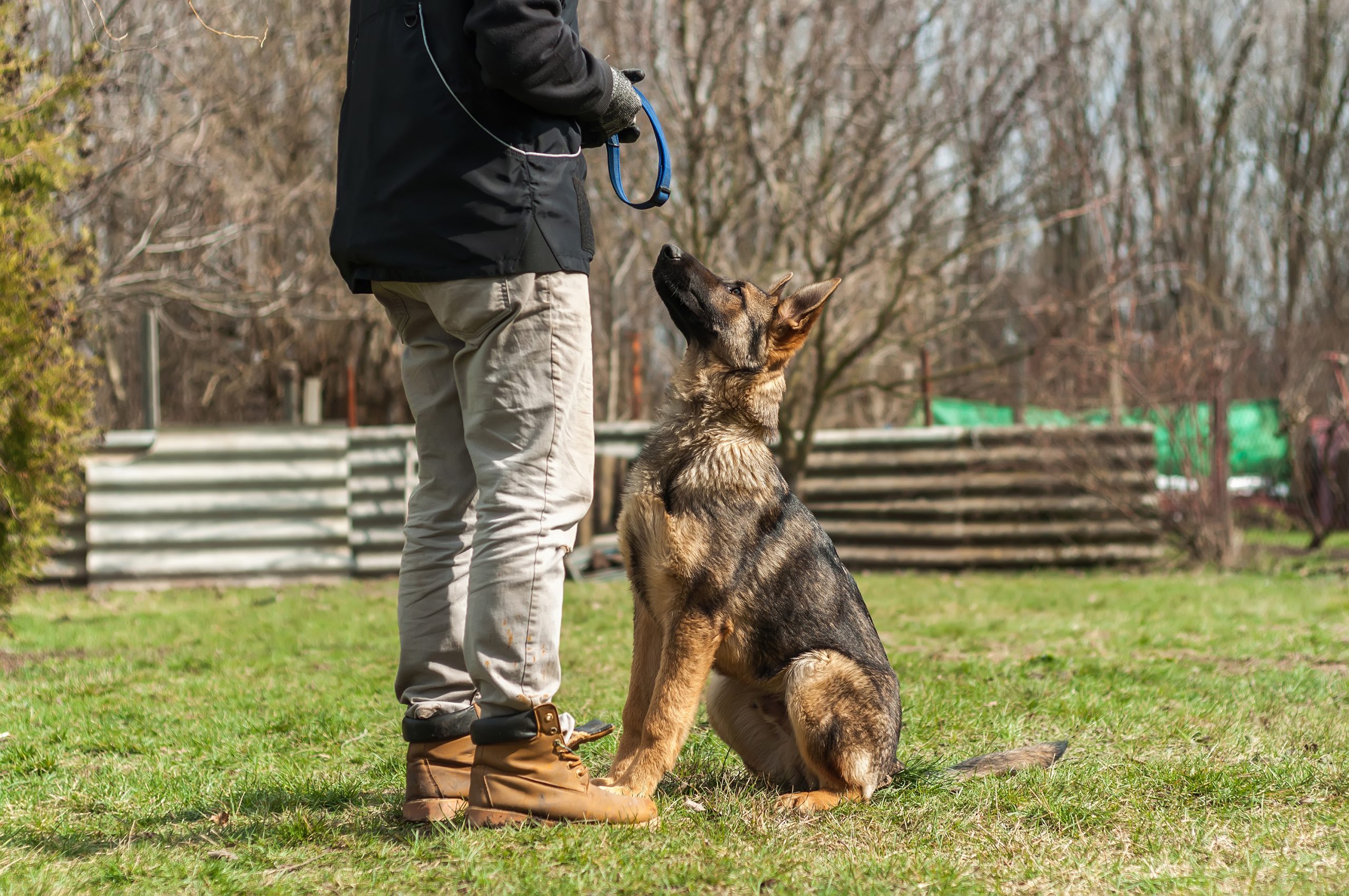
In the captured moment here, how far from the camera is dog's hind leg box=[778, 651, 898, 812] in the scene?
326 cm

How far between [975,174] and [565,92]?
27.3ft

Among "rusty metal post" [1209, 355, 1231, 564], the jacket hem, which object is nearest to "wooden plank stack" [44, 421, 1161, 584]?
"rusty metal post" [1209, 355, 1231, 564]

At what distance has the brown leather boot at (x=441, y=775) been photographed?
3.09m

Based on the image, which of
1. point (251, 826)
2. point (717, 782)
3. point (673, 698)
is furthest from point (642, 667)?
point (251, 826)

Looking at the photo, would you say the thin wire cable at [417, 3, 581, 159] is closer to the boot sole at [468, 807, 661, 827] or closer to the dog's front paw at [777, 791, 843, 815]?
the boot sole at [468, 807, 661, 827]

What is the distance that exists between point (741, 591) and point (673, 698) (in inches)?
15.2

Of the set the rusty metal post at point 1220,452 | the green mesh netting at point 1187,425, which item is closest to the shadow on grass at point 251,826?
the green mesh netting at point 1187,425

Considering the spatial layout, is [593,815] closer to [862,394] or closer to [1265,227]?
[862,394]

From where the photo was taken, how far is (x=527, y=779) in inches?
116

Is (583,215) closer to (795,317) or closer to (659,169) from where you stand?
(659,169)

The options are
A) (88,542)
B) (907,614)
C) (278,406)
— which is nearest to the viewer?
(907,614)

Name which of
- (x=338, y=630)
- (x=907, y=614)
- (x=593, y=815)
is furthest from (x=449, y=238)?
(x=907, y=614)

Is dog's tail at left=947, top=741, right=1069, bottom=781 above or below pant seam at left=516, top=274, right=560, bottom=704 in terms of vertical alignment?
below

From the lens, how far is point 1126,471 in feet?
34.4
